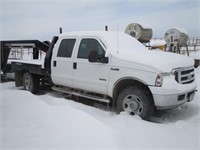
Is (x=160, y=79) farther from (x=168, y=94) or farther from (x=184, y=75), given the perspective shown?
(x=184, y=75)

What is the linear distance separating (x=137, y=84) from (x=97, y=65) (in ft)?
3.45

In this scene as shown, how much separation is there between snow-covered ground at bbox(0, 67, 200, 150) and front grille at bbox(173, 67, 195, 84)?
77 centimetres

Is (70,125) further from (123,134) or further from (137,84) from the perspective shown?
(137,84)

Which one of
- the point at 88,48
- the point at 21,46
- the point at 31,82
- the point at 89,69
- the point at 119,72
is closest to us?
the point at 119,72

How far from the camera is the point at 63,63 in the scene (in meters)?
6.11

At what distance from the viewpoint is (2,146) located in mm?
3104

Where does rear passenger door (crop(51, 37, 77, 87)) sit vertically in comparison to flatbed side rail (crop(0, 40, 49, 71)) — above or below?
below

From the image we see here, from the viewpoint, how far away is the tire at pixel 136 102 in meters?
4.51

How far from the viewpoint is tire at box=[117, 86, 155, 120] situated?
4.51m

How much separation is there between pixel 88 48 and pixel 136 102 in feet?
6.14

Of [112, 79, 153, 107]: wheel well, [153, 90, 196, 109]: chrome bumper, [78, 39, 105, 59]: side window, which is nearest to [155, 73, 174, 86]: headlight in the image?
[153, 90, 196, 109]: chrome bumper

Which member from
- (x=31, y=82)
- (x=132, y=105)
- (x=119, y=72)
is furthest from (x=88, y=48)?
(x=31, y=82)

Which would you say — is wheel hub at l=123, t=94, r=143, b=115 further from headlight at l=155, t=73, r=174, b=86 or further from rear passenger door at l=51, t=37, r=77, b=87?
rear passenger door at l=51, t=37, r=77, b=87

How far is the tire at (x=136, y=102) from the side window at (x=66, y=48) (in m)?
2.00
